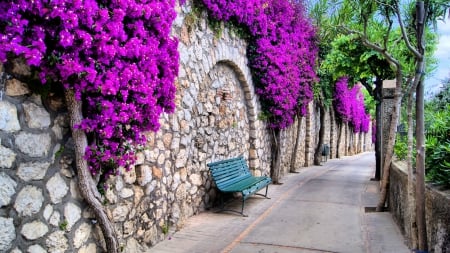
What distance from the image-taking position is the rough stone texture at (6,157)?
278 cm

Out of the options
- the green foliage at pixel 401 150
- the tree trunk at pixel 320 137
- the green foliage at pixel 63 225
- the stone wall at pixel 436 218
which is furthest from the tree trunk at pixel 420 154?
the tree trunk at pixel 320 137

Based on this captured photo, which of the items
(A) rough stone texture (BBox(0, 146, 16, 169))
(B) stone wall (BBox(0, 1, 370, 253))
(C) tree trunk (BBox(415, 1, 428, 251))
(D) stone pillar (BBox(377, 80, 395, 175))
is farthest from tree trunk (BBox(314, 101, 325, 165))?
(A) rough stone texture (BBox(0, 146, 16, 169))

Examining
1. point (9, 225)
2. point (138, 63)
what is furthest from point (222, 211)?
point (9, 225)

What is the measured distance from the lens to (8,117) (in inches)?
112

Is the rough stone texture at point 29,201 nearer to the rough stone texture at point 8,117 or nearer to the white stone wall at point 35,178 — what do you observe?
the white stone wall at point 35,178

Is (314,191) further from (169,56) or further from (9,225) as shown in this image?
(9,225)

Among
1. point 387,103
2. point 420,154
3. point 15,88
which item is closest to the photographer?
point 15,88

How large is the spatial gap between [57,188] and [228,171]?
146 inches

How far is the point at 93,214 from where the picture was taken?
3576 mm

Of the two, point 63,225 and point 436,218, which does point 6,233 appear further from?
point 436,218

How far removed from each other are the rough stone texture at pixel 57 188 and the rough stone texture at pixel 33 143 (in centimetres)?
23

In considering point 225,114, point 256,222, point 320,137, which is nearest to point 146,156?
point 256,222

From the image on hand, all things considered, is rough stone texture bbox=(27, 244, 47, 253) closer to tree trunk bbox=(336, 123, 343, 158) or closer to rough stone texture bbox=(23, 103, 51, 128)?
rough stone texture bbox=(23, 103, 51, 128)

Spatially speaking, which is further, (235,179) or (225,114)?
(225,114)
